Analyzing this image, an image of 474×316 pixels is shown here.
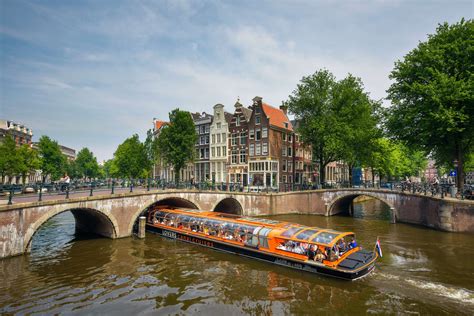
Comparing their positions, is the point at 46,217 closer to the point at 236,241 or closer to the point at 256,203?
the point at 236,241

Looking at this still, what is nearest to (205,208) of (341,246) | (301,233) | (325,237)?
(301,233)

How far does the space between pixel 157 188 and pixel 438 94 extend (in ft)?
100

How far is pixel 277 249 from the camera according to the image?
62.3 feet

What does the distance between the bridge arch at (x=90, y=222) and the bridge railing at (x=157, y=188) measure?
1.53 metres

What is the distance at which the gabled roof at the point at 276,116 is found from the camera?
4949cm

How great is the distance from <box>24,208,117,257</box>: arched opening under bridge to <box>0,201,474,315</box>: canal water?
1.13 feet

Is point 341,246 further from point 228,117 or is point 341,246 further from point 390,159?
point 390,159

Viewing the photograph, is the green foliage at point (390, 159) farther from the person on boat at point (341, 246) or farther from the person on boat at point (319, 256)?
the person on boat at point (319, 256)

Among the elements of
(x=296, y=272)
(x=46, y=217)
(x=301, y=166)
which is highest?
(x=301, y=166)

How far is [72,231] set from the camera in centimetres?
2934

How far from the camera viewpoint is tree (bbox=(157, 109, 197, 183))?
47531 millimetres

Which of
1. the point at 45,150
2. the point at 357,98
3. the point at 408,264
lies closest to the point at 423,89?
the point at 357,98

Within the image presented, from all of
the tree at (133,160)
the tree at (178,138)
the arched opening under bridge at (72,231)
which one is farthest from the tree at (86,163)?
the arched opening under bridge at (72,231)

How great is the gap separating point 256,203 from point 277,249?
20877mm
